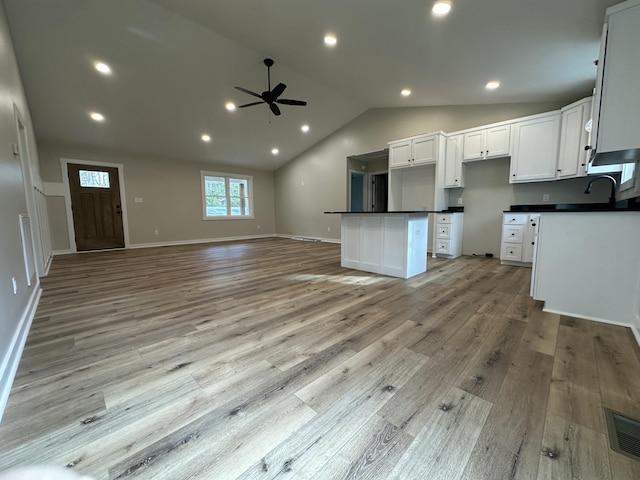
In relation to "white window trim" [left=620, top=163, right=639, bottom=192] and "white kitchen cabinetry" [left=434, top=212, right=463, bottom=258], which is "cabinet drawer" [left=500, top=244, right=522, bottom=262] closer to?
"white kitchen cabinetry" [left=434, top=212, right=463, bottom=258]

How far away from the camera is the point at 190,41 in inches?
151

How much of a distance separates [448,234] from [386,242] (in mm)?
1965

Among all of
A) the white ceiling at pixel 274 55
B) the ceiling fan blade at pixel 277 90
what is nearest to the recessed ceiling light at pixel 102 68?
the white ceiling at pixel 274 55

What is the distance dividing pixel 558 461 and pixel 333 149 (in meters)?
7.18

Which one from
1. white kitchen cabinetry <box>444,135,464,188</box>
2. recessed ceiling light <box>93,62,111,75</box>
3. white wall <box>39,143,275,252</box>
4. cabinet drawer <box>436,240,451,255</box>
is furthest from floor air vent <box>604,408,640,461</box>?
white wall <box>39,143,275,252</box>

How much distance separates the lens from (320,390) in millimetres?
1333

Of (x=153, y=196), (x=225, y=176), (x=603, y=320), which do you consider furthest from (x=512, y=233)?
(x=153, y=196)

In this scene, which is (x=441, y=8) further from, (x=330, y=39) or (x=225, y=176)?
(x=225, y=176)

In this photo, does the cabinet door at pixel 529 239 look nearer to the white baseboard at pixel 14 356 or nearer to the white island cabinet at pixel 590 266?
the white island cabinet at pixel 590 266

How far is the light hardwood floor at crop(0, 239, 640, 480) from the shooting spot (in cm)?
96

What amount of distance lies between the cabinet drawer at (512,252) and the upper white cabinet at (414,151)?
1.96 metres

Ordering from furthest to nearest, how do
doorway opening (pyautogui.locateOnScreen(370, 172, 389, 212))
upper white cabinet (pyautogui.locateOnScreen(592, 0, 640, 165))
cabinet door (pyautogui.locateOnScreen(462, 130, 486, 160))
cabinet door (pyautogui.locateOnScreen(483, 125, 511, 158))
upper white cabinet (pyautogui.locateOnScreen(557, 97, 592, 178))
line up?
doorway opening (pyautogui.locateOnScreen(370, 172, 389, 212)), cabinet door (pyautogui.locateOnScreen(462, 130, 486, 160)), cabinet door (pyautogui.locateOnScreen(483, 125, 511, 158)), upper white cabinet (pyautogui.locateOnScreen(557, 97, 592, 178)), upper white cabinet (pyautogui.locateOnScreen(592, 0, 640, 165))

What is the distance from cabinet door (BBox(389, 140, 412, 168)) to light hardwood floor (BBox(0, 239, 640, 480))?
3530 mm

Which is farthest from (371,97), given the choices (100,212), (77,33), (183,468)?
(100,212)
